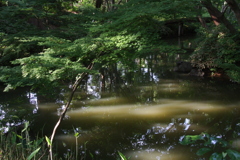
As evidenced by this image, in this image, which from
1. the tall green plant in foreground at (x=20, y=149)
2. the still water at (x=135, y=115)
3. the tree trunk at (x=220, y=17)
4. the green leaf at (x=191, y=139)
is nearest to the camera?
the green leaf at (x=191, y=139)

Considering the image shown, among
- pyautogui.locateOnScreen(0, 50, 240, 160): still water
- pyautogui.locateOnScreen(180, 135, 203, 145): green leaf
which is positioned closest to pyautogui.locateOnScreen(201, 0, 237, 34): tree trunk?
pyautogui.locateOnScreen(0, 50, 240, 160): still water

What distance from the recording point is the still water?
3.78 metres

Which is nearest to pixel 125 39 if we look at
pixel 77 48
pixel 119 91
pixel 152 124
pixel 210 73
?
pixel 77 48

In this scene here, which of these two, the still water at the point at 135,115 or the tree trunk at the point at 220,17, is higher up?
the tree trunk at the point at 220,17

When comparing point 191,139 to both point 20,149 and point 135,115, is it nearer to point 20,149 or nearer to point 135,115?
point 20,149

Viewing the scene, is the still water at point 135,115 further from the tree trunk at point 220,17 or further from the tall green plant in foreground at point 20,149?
the tree trunk at point 220,17

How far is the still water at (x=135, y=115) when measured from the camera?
3783mm

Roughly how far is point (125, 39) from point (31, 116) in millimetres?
2973

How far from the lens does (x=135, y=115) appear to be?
5.12 meters

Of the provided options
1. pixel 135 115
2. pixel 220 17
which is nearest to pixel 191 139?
pixel 135 115

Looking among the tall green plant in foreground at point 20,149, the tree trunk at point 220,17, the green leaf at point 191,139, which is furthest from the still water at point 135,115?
the green leaf at point 191,139

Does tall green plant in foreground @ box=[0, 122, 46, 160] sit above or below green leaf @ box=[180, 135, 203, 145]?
below

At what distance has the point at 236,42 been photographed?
815 centimetres

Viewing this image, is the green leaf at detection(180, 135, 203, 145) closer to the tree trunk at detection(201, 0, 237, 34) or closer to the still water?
the still water
